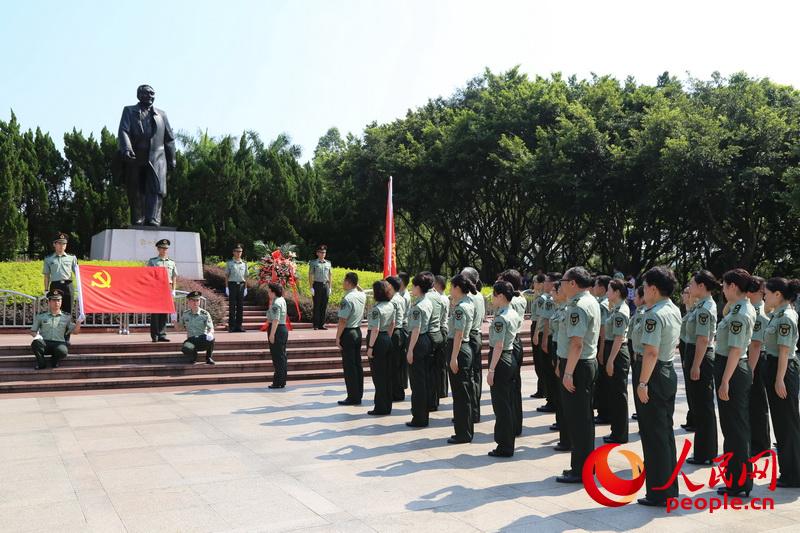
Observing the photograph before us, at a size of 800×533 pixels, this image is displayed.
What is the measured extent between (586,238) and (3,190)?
74.7 ft

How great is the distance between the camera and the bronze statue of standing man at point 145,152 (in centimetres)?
1609

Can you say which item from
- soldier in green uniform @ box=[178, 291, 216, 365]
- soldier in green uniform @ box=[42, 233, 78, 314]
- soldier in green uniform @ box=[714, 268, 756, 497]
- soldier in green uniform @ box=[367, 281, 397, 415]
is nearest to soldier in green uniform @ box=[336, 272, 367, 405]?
soldier in green uniform @ box=[367, 281, 397, 415]

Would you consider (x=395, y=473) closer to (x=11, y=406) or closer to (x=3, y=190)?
(x=11, y=406)

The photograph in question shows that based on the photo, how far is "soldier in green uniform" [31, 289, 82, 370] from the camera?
31.5 feet

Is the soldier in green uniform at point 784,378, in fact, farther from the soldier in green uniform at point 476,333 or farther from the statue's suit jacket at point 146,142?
the statue's suit jacket at point 146,142

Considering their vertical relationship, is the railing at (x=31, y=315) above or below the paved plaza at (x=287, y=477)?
above

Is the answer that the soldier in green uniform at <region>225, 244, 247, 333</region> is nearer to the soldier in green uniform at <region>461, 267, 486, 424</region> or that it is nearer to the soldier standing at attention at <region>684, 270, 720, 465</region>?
the soldier in green uniform at <region>461, 267, 486, 424</region>

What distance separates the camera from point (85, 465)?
226 inches

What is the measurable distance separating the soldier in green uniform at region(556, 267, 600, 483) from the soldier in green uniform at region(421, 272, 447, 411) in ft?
8.24

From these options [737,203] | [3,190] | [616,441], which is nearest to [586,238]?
[737,203]

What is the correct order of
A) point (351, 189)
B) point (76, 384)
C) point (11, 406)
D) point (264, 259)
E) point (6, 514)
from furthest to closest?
point (351, 189) → point (264, 259) → point (76, 384) → point (11, 406) → point (6, 514)

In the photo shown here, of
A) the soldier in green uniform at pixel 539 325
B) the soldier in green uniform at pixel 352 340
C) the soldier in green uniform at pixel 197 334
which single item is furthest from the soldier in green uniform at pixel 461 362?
the soldier in green uniform at pixel 197 334

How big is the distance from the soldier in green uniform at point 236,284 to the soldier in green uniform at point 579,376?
891cm

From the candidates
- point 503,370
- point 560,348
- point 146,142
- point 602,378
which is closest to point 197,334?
point 503,370
